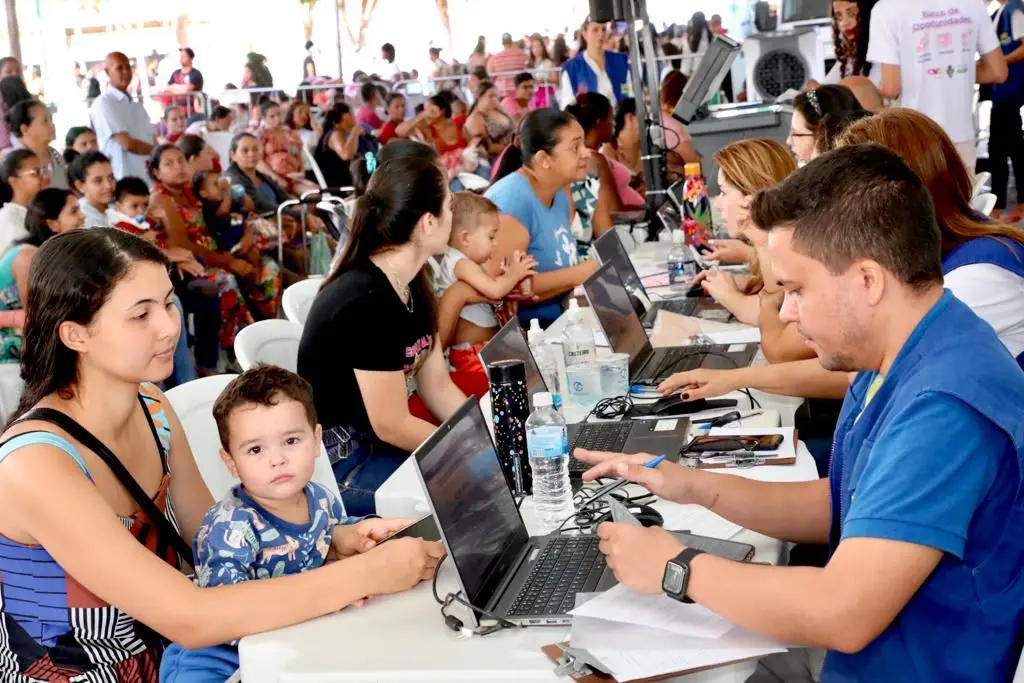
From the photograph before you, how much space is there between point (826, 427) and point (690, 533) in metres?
1.42

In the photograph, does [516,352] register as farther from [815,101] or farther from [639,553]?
[815,101]

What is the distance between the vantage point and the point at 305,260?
729 cm

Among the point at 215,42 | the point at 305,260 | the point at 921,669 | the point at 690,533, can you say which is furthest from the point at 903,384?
the point at 215,42

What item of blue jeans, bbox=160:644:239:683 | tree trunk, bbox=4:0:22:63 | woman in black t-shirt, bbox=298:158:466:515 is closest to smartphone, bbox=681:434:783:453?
woman in black t-shirt, bbox=298:158:466:515

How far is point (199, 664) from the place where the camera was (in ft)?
6.00

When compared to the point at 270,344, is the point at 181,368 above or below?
below

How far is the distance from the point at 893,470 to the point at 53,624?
1319mm

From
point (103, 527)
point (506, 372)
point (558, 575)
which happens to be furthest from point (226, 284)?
point (558, 575)

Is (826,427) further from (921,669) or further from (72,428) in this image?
(72,428)

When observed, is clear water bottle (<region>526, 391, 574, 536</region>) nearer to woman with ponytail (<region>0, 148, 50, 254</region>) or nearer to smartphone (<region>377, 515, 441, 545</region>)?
smartphone (<region>377, 515, 441, 545</region>)

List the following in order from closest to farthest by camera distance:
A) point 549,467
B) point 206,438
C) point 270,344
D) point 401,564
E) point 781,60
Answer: point 401,564 → point 549,467 → point 206,438 → point 270,344 → point 781,60

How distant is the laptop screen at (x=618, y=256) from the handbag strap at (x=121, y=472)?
2065 mm

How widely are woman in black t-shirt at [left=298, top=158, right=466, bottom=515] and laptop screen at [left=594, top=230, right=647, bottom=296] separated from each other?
95 cm

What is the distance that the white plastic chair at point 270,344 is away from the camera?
9.82 feet
